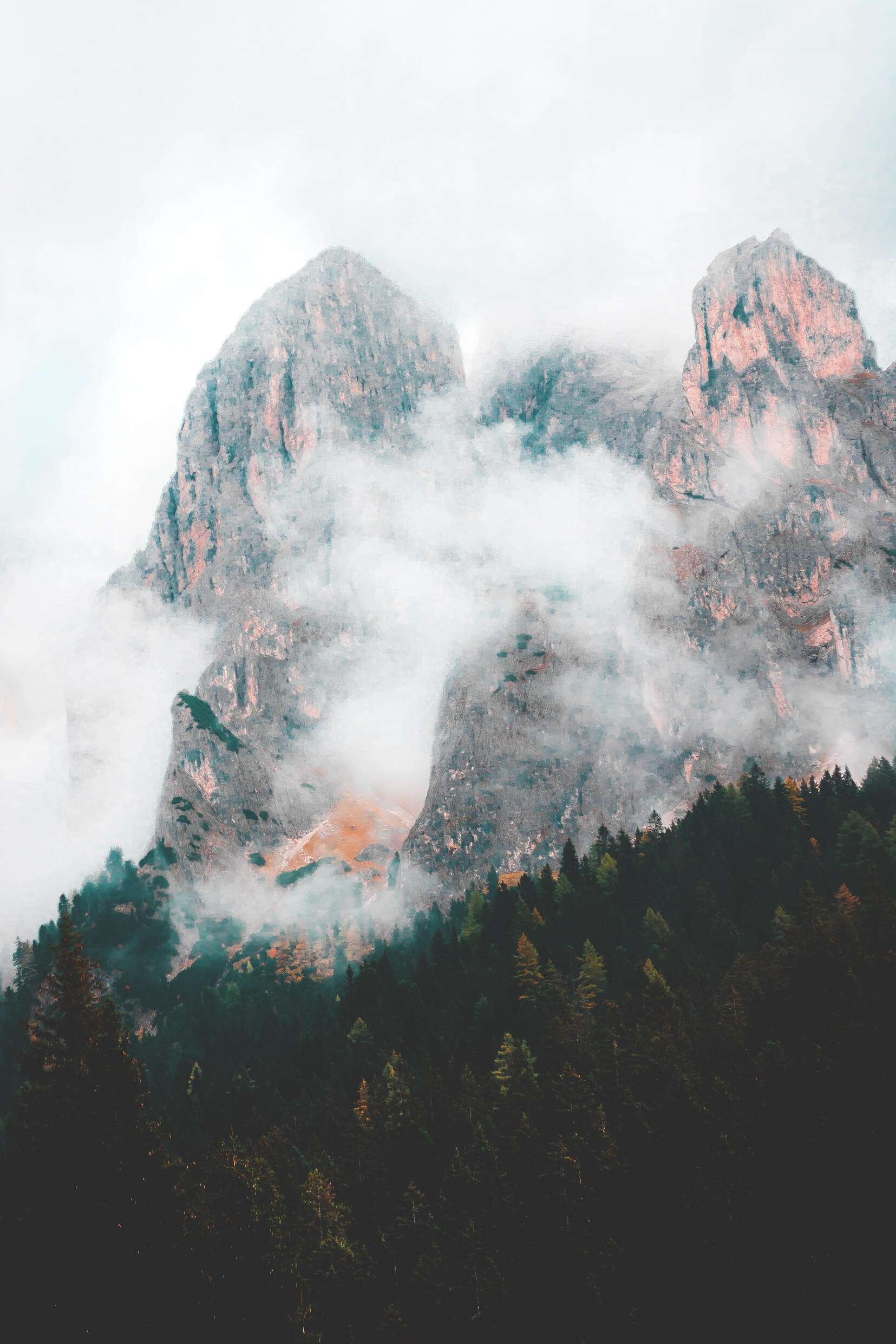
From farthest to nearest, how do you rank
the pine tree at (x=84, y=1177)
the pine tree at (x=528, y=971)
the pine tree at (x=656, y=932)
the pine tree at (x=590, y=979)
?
1. the pine tree at (x=656, y=932)
2. the pine tree at (x=528, y=971)
3. the pine tree at (x=590, y=979)
4. the pine tree at (x=84, y=1177)

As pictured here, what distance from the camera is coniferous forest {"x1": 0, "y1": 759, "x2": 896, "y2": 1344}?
26.4 metres

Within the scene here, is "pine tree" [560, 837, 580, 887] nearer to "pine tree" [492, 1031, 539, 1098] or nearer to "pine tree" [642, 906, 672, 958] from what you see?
"pine tree" [642, 906, 672, 958]

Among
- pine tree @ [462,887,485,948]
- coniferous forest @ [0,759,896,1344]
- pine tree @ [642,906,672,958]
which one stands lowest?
coniferous forest @ [0,759,896,1344]

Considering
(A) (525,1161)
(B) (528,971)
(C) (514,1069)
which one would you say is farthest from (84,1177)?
(B) (528,971)

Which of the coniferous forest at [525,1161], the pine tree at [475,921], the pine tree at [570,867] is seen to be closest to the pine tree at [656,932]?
the coniferous forest at [525,1161]

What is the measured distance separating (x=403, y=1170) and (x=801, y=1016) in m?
27.3

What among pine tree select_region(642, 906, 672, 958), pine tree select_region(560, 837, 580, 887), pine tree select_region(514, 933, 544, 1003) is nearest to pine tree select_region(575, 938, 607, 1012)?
pine tree select_region(514, 933, 544, 1003)

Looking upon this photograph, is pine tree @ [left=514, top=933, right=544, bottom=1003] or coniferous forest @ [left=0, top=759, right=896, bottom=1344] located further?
pine tree @ [left=514, top=933, right=544, bottom=1003]

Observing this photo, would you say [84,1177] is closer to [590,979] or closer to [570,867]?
[590,979]

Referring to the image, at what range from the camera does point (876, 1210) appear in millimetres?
40188

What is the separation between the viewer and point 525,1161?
172 feet

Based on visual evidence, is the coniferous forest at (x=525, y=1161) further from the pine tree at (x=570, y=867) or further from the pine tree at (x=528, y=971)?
the pine tree at (x=570, y=867)

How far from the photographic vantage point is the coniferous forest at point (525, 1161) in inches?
1040

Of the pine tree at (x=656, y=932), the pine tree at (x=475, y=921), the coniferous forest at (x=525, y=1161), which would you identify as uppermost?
the pine tree at (x=475, y=921)
